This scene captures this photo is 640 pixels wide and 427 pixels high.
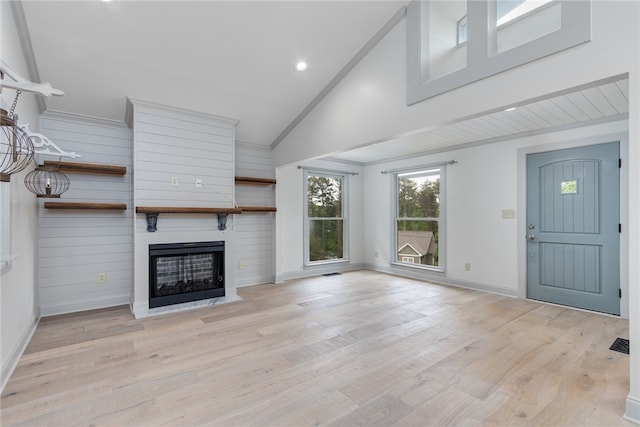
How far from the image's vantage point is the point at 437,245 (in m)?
5.57

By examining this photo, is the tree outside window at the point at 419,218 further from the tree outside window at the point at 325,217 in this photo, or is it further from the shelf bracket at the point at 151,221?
the shelf bracket at the point at 151,221

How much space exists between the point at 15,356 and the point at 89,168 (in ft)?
7.04

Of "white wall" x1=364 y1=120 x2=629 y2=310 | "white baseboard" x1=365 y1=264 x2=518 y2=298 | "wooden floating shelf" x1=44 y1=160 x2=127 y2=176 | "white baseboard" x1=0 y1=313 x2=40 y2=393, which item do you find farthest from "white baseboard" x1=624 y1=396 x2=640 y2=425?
"wooden floating shelf" x1=44 y1=160 x2=127 y2=176

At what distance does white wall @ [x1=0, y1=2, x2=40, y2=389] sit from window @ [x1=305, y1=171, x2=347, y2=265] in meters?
3.84

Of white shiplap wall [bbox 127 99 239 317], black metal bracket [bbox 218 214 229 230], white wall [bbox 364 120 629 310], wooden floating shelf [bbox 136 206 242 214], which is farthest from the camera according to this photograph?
black metal bracket [bbox 218 214 229 230]

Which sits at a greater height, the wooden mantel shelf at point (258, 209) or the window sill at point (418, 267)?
the wooden mantel shelf at point (258, 209)

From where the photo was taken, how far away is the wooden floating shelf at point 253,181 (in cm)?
487

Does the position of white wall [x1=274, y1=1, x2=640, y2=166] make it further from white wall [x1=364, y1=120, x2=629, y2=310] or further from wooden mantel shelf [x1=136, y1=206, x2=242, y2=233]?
white wall [x1=364, y1=120, x2=629, y2=310]

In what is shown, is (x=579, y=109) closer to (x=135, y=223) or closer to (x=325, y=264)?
(x=325, y=264)

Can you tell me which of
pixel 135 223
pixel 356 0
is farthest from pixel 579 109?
pixel 135 223

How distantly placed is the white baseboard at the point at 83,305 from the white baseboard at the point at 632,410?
16.4ft

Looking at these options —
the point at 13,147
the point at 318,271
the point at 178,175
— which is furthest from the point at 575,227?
the point at 13,147

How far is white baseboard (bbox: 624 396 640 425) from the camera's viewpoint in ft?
5.88

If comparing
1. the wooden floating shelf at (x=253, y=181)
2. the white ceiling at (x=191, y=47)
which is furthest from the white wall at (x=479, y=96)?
the wooden floating shelf at (x=253, y=181)
